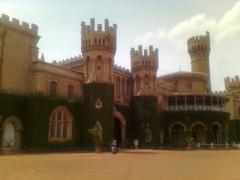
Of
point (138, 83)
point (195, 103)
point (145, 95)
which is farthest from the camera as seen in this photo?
point (195, 103)

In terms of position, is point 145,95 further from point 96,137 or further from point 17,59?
point 17,59

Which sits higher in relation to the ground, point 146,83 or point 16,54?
point 16,54

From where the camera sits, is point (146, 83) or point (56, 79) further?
point (146, 83)

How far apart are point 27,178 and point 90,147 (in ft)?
82.9

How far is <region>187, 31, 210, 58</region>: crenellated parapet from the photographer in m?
71.5

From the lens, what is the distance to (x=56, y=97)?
35.8 m

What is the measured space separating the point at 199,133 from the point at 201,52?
24.6 m

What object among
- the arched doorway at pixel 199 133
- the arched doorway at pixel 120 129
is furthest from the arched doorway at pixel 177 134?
the arched doorway at pixel 120 129

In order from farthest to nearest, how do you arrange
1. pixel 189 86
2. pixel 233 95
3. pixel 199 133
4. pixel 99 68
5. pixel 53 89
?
pixel 233 95, pixel 189 86, pixel 199 133, pixel 99 68, pixel 53 89

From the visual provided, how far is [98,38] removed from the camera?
40.8 metres

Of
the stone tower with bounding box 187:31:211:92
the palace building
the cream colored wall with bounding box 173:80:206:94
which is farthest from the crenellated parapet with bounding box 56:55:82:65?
the stone tower with bounding box 187:31:211:92

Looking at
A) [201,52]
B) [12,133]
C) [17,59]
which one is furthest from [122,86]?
[201,52]

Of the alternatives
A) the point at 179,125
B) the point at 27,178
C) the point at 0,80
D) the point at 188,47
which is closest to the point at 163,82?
the point at 179,125

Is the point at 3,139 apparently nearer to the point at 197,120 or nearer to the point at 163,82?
the point at 197,120
